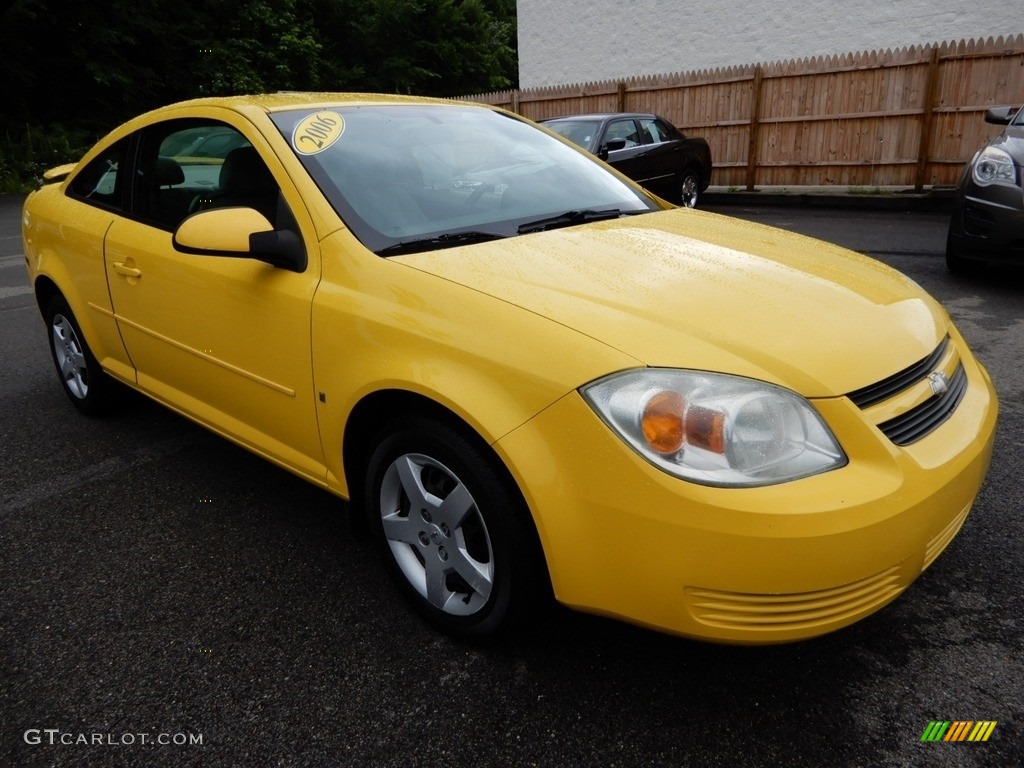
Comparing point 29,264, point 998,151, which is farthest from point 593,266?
point 998,151

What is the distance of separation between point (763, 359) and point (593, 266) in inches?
23.3

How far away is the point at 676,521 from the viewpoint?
63.7 inches

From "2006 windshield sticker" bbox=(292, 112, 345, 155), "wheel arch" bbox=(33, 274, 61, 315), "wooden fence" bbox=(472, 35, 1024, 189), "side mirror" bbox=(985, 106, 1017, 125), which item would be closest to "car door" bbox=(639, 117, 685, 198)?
"wooden fence" bbox=(472, 35, 1024, 189)

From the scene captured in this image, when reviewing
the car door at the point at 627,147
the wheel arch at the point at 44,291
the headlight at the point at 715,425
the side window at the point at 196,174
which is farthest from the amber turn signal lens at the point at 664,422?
the car door at the point at 627,147

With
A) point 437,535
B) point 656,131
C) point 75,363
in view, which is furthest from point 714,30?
point 437,535

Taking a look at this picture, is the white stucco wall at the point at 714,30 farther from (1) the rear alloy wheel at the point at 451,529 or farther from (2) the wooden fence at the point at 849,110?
(1) the rear alloy wheel at the point at 451,529

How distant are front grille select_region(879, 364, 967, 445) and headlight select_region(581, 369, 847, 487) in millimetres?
207

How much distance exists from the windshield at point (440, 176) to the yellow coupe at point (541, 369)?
11 millimetres

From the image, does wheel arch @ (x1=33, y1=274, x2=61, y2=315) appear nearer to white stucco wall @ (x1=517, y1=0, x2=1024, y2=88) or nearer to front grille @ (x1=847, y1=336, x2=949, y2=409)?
front grille @ (x1=847, y1=336, x2=949, y2=409)

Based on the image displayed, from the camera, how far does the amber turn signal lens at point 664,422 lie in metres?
1.66

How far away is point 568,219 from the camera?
265 centimetres

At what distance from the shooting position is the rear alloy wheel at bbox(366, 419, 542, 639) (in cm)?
187

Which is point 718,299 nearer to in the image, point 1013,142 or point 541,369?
point 541,369

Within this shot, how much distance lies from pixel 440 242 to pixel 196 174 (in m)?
1.28
